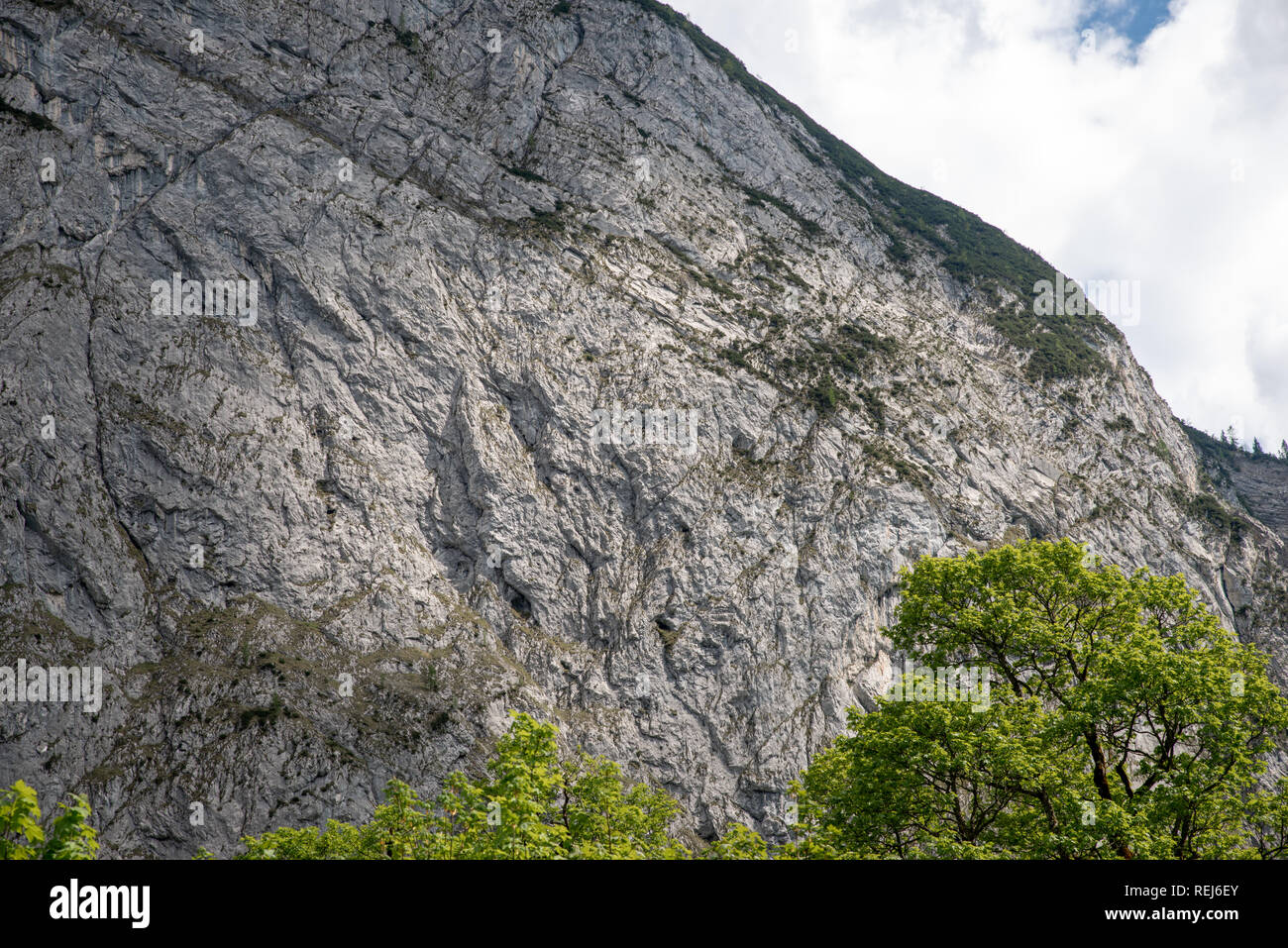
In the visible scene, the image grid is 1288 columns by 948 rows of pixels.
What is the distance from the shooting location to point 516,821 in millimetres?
14758

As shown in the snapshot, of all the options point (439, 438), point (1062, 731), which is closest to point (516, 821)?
point (1062, 731)

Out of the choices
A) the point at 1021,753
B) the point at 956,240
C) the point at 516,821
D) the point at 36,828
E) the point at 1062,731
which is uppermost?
the point at 956,240

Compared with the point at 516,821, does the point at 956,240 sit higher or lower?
higher

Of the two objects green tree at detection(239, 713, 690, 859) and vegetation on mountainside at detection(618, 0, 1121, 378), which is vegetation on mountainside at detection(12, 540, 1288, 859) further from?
vegetation on mountainside at detection(618, 0, 1121, 378)

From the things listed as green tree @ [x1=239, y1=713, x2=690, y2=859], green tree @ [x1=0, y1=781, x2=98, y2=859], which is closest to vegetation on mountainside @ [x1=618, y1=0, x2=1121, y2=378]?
green tree @ [x1=239, y1=713, x2=690, y2=859]

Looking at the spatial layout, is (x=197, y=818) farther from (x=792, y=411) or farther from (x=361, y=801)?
(x=792, y=411)

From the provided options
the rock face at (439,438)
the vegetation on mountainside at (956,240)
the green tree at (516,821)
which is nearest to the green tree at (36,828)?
the green tree at (516,821)

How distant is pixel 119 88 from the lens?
7400cm

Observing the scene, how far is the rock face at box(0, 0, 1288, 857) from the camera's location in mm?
55156

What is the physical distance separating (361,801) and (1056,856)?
147 ft

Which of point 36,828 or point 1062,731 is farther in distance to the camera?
point 1062,731

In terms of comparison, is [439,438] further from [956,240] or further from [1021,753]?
[956,240]

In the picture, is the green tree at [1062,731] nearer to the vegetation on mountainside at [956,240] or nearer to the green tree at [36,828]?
the green tree at [36,828]

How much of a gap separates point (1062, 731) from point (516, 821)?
12.7m
